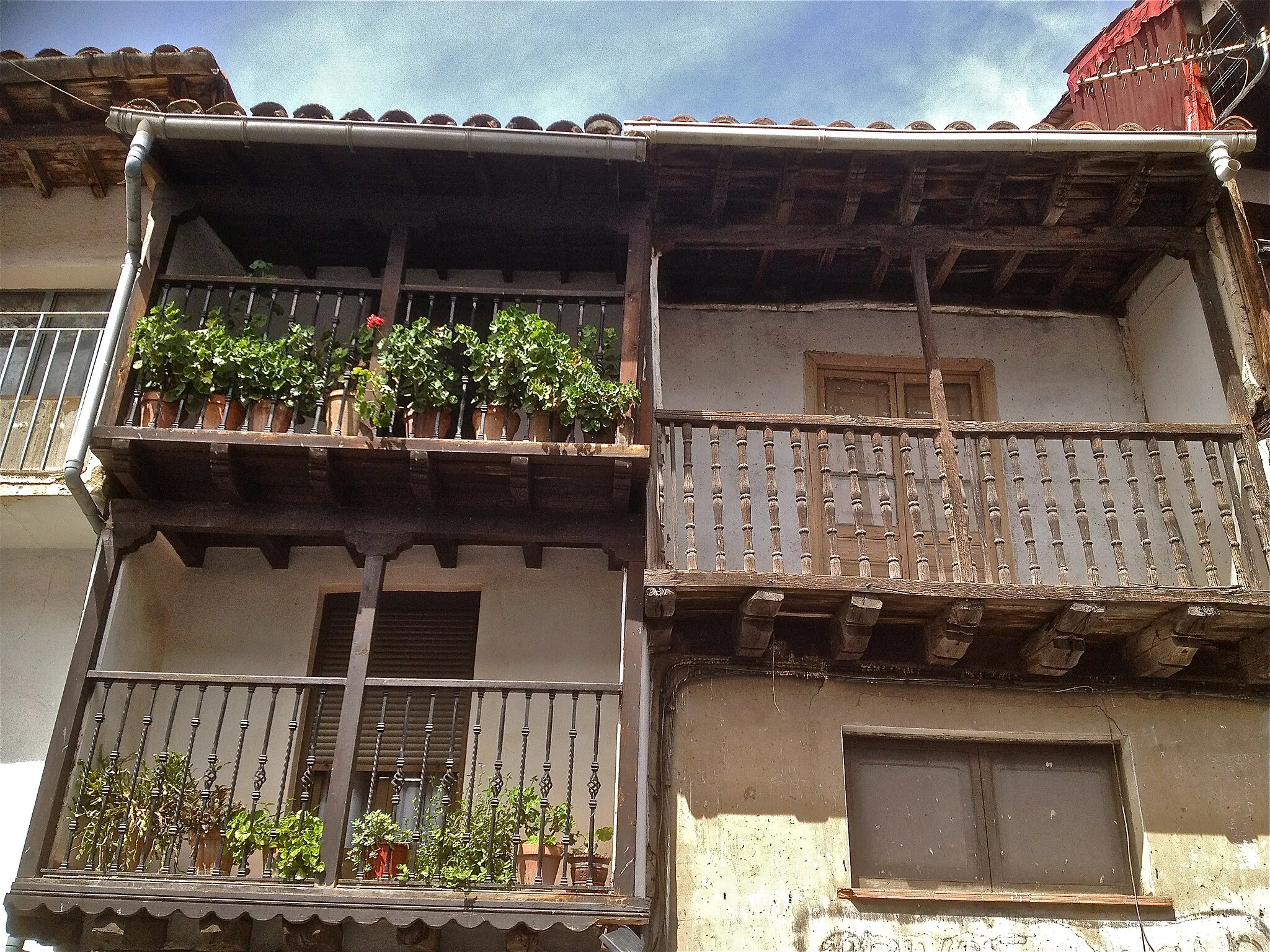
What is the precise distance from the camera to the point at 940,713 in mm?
6926

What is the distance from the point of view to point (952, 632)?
21.6ft

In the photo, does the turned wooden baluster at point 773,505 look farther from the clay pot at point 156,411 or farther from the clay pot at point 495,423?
the clay pot at point 156,411

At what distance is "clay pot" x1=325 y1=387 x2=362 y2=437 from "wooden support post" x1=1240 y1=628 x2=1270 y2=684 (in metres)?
5.78

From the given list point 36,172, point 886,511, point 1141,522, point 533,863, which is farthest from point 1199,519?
point 36,172

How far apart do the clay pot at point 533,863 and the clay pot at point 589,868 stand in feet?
0.29

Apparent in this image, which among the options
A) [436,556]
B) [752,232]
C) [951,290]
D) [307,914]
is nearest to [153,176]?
[436,556]

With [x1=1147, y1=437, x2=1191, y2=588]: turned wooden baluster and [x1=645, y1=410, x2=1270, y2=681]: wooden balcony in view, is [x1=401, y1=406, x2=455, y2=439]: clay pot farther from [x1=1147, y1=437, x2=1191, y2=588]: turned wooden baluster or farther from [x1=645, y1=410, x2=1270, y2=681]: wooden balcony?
[x1=1147, y1=437, x2=1191, y2=588]: turned wooden baluster

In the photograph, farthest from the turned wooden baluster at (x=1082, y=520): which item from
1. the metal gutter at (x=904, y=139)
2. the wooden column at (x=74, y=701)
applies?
the wooden column at (x=74, y=701)

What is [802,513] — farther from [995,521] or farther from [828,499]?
[995,521]

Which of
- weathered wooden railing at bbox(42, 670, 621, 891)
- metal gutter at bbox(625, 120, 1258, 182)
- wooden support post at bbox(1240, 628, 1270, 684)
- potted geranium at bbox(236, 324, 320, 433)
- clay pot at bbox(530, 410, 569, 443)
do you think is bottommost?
weathered wooden railing at bbox(42, 670, 621, 891)

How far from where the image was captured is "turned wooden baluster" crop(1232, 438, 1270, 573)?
655 centimetres

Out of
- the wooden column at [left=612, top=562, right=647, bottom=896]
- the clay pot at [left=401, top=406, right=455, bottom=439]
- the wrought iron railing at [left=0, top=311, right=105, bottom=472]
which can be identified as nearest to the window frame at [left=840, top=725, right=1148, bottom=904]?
the wooden column at [left=612, top=562, right=647, bottom=896]

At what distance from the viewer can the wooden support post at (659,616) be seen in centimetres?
633

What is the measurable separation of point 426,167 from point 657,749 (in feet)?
13.7
